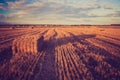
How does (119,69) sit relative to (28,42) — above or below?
below

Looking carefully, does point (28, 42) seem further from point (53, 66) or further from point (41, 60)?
point (53, 66)

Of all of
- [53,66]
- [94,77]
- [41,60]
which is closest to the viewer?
[94,77]

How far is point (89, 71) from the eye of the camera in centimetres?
Result: 716

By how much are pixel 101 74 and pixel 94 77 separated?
1.70 ft

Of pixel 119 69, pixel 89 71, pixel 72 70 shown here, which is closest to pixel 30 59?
pixel 72 70

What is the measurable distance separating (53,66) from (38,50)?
3.56 meters

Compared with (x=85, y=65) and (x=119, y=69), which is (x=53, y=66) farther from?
(x=119, y=69)

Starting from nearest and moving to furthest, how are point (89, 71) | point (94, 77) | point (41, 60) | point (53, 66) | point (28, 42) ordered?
point (94, 77)
point (89, 71)
point (53, 66)
point (41, 60)
point (28, 42)

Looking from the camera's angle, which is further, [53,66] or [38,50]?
[38,50]

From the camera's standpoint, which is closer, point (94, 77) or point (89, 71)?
point (94, 77)

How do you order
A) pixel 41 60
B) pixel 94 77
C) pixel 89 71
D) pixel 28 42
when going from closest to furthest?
pixel 94 77
pixel 89 71
pixel 41 60
pixel 28 42

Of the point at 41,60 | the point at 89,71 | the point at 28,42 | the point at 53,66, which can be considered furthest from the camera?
the point at 28,42

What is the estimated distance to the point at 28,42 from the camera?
10.7 metres

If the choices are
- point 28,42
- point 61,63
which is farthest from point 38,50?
point 61,63
